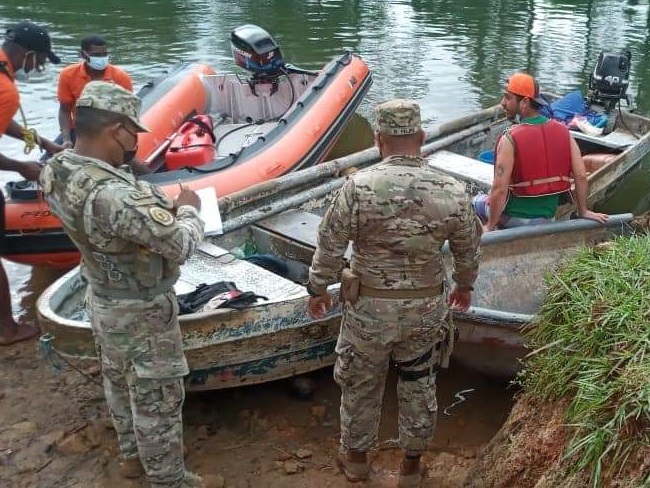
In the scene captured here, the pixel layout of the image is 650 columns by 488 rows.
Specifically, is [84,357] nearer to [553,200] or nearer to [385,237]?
[385,237]

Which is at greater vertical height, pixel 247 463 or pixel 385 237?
pixel 385 237

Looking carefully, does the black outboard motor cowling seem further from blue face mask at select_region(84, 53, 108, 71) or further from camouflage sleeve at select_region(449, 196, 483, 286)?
camouflage sleeve at select_region(449, 196, 483, 286)

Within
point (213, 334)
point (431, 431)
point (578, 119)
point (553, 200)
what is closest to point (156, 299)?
point (213, 334)

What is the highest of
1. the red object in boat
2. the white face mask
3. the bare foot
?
the white face mask

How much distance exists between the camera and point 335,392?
475 cm

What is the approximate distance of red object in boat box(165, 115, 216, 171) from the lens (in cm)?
676

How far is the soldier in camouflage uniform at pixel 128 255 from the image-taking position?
2.79m

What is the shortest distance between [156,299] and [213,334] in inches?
35.4

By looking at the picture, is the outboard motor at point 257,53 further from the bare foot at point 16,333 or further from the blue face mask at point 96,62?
the bare foot at point 16,333

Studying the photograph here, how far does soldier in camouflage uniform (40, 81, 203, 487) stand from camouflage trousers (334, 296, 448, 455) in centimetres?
79

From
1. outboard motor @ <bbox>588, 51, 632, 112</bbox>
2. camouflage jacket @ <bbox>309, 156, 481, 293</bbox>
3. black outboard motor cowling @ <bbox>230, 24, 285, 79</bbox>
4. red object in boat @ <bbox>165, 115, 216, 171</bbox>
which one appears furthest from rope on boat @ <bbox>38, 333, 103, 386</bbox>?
outboard motor @ <bbox>588, 51, 632, 112</bbox>

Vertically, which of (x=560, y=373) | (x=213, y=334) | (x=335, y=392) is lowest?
(x=335, y=392)

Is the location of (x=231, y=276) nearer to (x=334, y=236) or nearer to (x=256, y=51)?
(x=334, y=236)

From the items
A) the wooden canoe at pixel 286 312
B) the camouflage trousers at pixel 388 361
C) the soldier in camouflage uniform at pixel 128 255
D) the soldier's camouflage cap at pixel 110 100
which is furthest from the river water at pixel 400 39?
the soldier's camouflage cap at pixel 110 100
